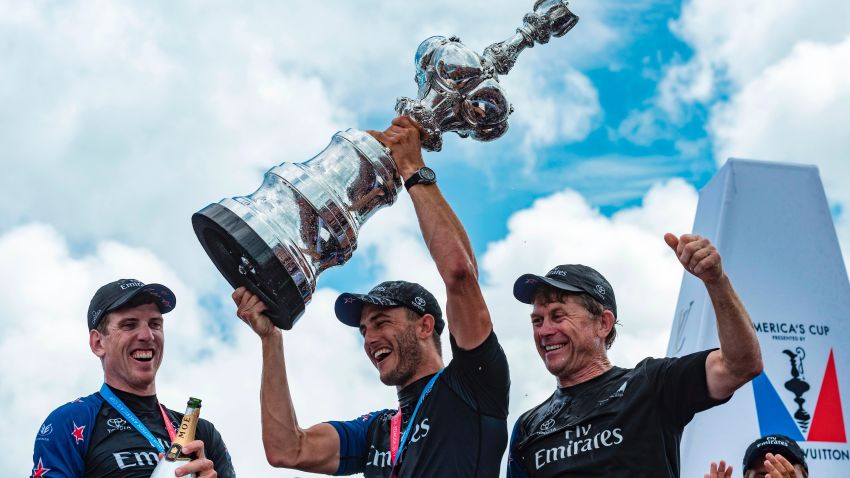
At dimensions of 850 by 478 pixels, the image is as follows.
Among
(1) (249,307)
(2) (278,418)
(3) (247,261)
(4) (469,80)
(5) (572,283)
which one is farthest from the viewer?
(2) (278,418)

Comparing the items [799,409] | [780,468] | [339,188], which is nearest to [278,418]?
[339,188]

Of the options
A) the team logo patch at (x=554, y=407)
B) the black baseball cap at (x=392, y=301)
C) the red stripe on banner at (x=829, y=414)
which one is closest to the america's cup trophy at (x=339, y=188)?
the black baseball cap at (x=392, y=301)

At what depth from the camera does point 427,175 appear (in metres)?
4.03

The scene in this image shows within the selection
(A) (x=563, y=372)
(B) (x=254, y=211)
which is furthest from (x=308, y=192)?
(A) (x=563, y=372)

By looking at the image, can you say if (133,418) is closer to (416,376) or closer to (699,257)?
(416,376)

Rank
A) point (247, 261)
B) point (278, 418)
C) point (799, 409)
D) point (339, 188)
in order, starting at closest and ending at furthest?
point (247, 261) < point (339, 188) < point (278, 418) < point (799, 409)

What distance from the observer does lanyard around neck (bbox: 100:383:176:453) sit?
4277mm

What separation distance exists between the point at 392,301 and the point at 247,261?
112 centimetres

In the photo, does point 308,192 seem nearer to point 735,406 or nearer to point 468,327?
point 468,327

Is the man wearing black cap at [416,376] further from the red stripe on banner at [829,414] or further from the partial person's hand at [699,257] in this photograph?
the red stripe on banner at [829,414]

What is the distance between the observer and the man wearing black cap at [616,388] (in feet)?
11.7

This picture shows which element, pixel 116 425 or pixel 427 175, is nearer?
pixel 427 175

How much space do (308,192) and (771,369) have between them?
509cm

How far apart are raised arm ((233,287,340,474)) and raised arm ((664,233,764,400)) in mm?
1759
